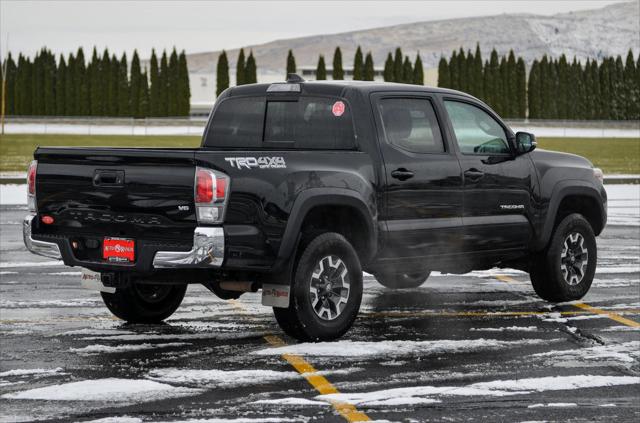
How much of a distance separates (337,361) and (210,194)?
1.50 metres

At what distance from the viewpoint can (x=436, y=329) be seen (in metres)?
9.98

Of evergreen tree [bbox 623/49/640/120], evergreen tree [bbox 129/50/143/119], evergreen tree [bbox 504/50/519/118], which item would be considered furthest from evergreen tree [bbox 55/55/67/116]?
evergreen tree [bbox 623/49/640/120]

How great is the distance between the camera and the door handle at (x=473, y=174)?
10508 millimetres

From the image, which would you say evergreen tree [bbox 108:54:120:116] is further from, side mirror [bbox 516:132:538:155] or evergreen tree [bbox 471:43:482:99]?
side mirror [bbox 516:132:538:155]

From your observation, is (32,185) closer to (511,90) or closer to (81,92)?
(81,92)

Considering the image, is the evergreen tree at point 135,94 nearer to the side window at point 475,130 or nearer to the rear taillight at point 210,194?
the side window at point 475,130

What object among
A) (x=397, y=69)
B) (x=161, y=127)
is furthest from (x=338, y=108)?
(x=397, y=69)

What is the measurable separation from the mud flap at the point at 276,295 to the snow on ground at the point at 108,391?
1565 millimetres

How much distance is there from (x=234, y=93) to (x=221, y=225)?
2.39 m

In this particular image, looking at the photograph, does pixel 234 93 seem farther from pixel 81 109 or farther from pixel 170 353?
pixel 81 109

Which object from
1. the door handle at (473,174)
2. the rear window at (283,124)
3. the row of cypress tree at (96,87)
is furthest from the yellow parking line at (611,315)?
the row of cypress tree at (96,87)

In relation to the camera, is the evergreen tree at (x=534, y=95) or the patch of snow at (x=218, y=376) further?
the evergreen tree at (x=534, y=95)

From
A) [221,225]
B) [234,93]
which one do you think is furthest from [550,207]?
[221,225]

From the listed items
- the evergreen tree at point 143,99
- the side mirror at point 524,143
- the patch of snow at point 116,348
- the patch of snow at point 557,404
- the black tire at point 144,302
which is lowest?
the patch of snow at point 116,348
